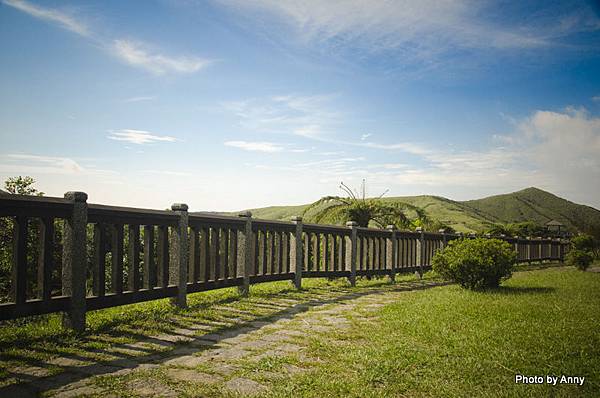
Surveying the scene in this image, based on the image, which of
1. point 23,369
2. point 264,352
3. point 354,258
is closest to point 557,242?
Result: point 354,258

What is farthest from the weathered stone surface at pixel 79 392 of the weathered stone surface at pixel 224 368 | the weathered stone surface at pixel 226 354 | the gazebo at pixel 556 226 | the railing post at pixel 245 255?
the gazebo at pixel 556 226

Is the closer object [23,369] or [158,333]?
[23,369]

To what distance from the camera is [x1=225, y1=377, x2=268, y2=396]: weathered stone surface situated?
Result: 3.00 m

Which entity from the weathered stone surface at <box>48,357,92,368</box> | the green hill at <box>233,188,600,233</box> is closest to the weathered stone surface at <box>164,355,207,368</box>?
the weathered stone surface at <box>48,357,92,368</box>

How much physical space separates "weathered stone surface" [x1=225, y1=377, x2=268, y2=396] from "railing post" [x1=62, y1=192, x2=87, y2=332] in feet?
7.69

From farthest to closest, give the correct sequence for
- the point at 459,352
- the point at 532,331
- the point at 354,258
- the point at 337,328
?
the point at 354,258
the point at 337,328
the point at 532,331
the point at 459,352

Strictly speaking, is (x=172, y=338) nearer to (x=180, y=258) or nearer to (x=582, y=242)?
(x=180, y=258)

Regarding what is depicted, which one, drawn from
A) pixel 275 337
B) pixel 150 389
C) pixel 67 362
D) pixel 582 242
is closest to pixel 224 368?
pixel 150 389

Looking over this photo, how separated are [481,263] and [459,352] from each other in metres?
5.23

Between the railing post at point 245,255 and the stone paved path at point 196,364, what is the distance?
2155 millimetres

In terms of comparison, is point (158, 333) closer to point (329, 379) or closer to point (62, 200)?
point (62, 200)

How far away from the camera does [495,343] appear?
4.23 metres

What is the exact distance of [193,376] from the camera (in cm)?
A: 331

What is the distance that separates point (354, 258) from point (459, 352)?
695 cm
